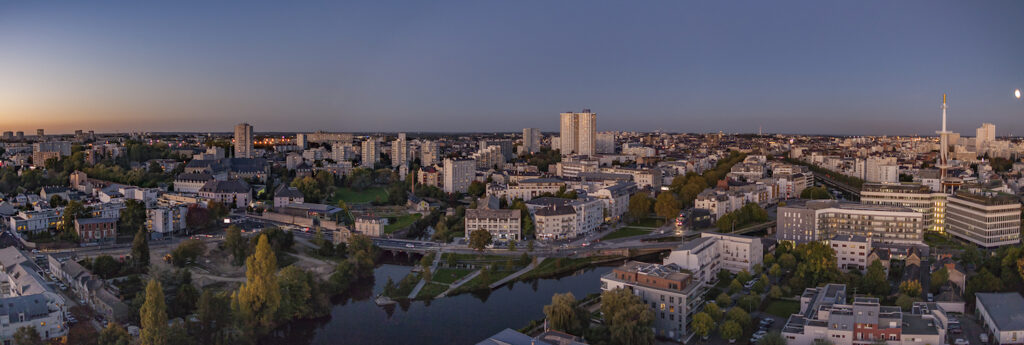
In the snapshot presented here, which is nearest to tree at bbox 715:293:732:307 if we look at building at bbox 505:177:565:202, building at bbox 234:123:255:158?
building at bbox 505:177:565:202

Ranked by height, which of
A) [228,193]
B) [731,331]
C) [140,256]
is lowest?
[731,331]

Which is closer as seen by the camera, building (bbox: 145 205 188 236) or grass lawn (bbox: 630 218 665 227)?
building (bbox: 145 205 188 236)

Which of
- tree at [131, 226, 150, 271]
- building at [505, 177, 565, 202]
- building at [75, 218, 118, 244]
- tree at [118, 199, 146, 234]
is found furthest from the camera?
building at [505, 177, 565, 202]

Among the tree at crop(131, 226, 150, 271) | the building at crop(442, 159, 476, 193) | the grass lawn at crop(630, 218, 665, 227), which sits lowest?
the grass lawn at crop(630, 218, 665, 227)

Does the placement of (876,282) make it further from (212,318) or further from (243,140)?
(243,140)

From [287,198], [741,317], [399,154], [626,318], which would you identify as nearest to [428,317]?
[626,318]

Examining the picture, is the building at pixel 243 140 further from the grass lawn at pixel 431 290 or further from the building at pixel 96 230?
the grass lawn at pixel 431 290

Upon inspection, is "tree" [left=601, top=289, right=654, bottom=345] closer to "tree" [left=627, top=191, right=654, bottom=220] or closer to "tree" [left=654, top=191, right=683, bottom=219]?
"tree" [left=627, top=191, right=654, bottom=220]
